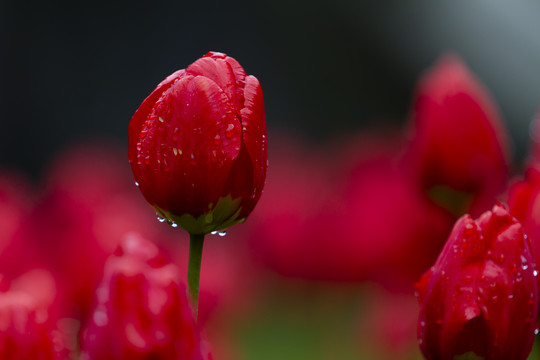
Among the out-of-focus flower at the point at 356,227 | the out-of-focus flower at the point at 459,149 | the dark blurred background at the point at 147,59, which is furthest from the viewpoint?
the dark blurred background at the point at 147,59

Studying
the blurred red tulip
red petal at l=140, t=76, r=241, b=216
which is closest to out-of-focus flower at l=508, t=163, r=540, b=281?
red petal at l=140, t=76, r=241, b=216

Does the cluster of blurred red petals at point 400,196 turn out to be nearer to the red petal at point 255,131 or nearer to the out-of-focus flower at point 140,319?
the red petal at point 255,131

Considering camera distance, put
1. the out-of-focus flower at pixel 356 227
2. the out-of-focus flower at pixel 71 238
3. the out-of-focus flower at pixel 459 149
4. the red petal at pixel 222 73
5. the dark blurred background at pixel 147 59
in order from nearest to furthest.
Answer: the red petal at pixel 222 73
the out-of-focus flower at pixel 71 238
the out-of-focus flower at pixel 459 149
the out-of-focus flower at pixel 356 227
the dark blurred background at pixel 147 59

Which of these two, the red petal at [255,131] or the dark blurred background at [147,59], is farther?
the dark blurred background at [147,59]

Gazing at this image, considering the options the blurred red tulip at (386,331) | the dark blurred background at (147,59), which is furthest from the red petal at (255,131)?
the dark blurred background at (147,59)

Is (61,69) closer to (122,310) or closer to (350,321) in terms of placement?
(350,321)

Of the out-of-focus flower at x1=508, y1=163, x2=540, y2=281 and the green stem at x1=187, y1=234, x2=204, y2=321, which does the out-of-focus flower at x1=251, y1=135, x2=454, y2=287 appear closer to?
the out-of-focus flower at x1=508, y1=163, x2=540, y2=281

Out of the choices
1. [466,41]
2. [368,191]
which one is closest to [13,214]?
[368,191]
